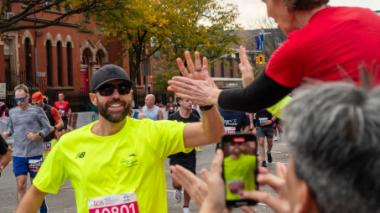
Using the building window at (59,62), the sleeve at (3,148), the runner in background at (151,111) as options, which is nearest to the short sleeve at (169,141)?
the sleeve at (3,148)

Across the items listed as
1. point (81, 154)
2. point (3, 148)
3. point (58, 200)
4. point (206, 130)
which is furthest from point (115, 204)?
point (58, 200)

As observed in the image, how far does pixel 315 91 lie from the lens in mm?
1499

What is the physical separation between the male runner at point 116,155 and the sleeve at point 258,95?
37.3 inches

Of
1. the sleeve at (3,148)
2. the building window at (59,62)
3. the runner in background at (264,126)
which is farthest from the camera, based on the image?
the building window at (59,62)

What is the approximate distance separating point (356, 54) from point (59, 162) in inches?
92.7

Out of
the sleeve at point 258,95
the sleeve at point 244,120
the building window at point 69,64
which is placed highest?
the building window at point 69,64

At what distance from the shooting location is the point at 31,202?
4.07 metres

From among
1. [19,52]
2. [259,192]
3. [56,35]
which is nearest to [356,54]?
[259,192]

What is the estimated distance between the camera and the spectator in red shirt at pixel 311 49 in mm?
2523

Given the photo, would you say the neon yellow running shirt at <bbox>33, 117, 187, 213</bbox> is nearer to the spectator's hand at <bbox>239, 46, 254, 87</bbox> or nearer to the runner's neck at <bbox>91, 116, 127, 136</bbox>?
the runner's neck at <bbox>91, 116, 127, 136</bbox>

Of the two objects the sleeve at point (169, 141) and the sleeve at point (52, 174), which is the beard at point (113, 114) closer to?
the sleeve at point (169, 141)

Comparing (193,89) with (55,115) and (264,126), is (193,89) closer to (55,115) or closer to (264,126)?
(55,115)

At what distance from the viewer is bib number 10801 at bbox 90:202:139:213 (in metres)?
3.90

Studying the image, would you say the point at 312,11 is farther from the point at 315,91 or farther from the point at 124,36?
the point at 124,36
